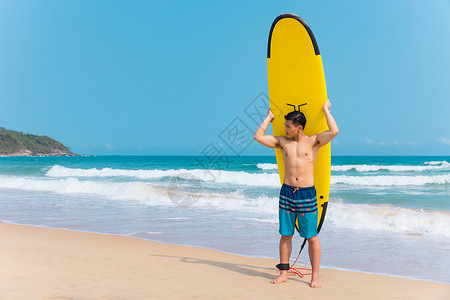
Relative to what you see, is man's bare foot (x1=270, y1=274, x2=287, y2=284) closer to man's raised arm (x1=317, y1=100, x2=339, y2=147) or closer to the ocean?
the ocean

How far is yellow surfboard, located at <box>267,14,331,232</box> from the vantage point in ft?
12.9

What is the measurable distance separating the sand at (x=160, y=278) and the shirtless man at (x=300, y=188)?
29 cm

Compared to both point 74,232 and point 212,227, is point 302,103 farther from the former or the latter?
point 74,232

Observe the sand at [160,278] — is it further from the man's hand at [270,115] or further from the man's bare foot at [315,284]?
the man's hand at [270,115]

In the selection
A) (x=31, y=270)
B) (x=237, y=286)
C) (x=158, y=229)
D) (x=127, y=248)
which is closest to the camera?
(x=237, y=286)

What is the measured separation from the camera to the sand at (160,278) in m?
3.11

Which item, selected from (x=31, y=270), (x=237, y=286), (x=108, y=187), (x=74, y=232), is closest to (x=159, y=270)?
(x=237, y=286)

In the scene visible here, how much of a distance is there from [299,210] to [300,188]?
0.20m

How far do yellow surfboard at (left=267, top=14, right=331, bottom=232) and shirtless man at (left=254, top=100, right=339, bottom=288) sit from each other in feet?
0.86

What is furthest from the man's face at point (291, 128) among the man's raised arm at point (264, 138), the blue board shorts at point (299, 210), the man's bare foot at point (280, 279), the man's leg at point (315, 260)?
the man's bare foot at point (280, 279)

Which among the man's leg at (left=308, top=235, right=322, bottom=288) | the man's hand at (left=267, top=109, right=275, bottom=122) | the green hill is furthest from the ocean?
the green hill

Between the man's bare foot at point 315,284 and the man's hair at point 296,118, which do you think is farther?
the man's hair at point 296,118

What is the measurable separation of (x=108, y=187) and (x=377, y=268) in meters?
11.4

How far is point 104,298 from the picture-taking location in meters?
→ 2.92
